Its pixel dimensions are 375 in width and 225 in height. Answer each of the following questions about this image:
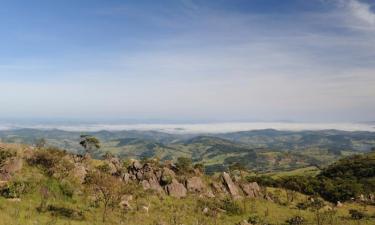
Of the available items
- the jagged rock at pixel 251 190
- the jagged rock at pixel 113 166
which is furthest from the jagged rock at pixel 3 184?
the jagged rock at pixel 251 190

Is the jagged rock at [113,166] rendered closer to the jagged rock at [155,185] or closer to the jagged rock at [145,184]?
the jagged rock at [145,184]

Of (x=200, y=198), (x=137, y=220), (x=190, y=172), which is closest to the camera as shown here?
(x=137, y=220)

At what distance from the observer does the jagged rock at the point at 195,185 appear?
3031 inches

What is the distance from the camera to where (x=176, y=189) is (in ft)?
242

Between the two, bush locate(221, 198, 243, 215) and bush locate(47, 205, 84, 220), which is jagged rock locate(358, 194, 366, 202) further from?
bush locate(47, 205, 84, 220)

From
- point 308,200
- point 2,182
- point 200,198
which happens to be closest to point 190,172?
point 200,198

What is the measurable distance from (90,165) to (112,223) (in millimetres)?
29652

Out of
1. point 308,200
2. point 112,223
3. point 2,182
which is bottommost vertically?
point 308,200

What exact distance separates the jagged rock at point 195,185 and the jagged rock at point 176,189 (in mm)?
2060

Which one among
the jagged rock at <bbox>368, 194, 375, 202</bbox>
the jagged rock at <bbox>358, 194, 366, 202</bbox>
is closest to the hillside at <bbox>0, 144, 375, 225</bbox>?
the jagged rock at <bbox>358, 194, 366, 202</bbox>

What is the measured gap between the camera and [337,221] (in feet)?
216

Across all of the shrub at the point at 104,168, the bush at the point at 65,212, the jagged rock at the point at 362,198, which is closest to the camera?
the bush at the point at 65,212

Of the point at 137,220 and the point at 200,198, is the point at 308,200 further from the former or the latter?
the point at 137,220

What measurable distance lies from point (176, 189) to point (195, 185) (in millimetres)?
6156
